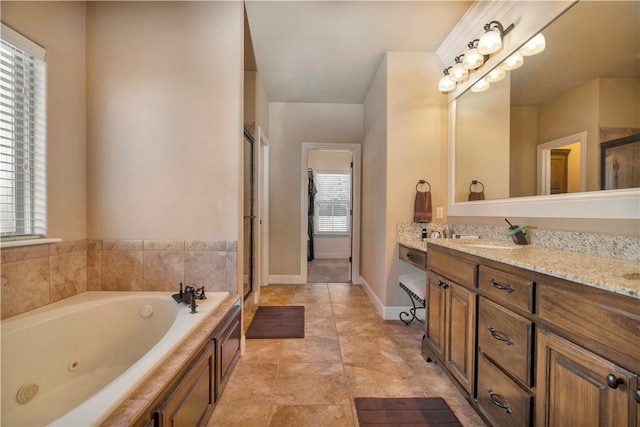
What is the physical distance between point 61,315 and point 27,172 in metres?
0.84

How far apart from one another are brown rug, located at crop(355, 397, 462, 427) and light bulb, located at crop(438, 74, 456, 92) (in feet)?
8.13

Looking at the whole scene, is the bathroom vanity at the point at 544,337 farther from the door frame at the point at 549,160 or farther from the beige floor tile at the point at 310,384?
the beige floor tile at the point at 310,384

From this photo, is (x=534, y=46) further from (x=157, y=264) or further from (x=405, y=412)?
(x=157, y=264)

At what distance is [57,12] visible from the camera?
5.73 feet

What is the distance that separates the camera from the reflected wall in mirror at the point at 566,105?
1.22m

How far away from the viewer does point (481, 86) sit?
88.4 inches

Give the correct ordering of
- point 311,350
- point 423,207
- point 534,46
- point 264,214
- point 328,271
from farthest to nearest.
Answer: point 328,271 → point 264,214 → point 423,207 → point 311,350 → point 534,46

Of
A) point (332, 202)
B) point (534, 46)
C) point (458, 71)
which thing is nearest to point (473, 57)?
point (458, 71)

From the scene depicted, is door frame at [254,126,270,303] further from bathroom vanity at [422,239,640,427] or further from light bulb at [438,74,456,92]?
bathroom vanity at [422,239,640,427]

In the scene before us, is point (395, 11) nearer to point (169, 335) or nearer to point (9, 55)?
point (9, 55)

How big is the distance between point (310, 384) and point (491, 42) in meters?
2.64

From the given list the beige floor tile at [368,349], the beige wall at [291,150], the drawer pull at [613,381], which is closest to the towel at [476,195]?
the beige floor tile at [368,349]

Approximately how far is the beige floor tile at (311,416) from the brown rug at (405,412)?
8 centimetres

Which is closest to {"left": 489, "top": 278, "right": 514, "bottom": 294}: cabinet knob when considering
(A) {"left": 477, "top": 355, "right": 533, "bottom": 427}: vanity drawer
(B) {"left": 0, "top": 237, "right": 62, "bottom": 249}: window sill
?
(A) {"left": 477, "top": 355, "right": 533, "bottom": 427}: vanity drawer
